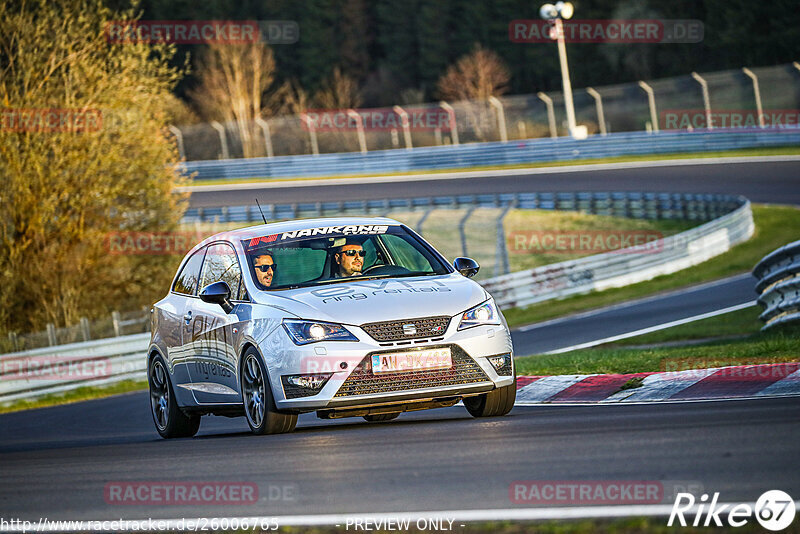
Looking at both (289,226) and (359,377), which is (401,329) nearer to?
(359,377)

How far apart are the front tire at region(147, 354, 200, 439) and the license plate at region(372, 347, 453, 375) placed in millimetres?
2818

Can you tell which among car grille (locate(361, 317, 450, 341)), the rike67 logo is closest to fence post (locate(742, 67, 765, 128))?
car grille (locate(361, 317, 450, 341))

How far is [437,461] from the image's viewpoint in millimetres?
6918

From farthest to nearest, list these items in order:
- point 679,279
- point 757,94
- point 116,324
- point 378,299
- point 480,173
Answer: point 480,173
point 757,94
point 679,279
point 116,324
point 378,299

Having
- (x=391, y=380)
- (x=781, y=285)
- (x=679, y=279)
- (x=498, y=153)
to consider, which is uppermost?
(x=391, y=380)

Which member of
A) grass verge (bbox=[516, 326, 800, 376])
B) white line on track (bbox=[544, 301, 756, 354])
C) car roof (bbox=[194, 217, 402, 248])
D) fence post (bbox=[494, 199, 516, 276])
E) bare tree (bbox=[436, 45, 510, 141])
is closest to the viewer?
car roof (bbox=[194, 217, 402, 248])

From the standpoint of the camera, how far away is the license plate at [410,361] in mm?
8625

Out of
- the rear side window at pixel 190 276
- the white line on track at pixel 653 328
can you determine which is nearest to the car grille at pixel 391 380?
the rear side window at pixel 190 276

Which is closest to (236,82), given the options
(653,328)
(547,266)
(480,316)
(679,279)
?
(547,266)

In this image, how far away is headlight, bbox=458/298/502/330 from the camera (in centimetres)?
→ 892

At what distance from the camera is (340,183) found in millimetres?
48562

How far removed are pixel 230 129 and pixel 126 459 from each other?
165 feet

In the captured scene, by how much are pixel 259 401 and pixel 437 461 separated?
8.32 ft

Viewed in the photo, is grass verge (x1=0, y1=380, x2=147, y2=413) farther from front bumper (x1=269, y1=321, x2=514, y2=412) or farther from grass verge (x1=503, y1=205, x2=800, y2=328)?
front bumper (x1=269, y1=321, x2=514, y2=412)
